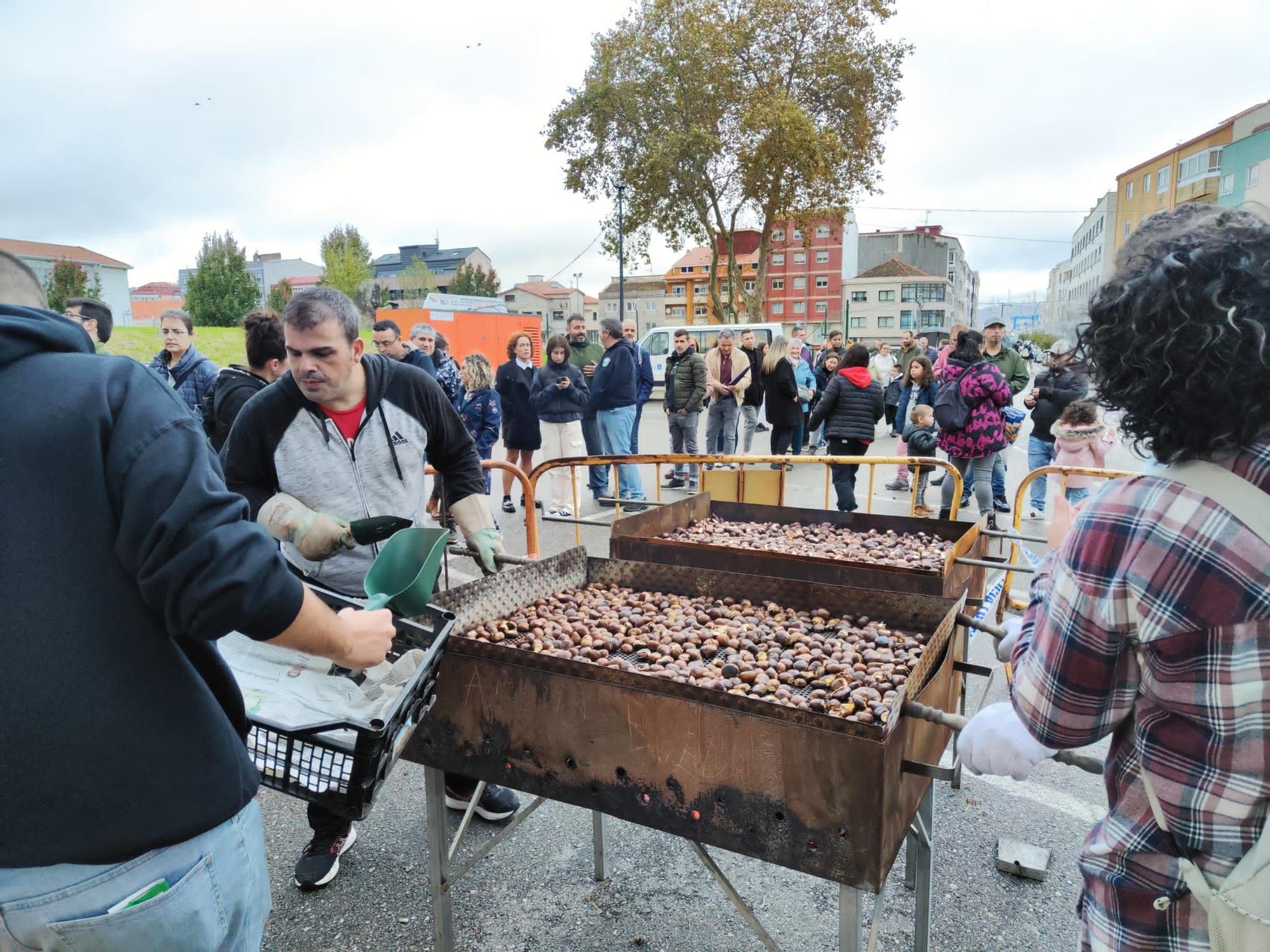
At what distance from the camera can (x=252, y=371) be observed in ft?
13.3

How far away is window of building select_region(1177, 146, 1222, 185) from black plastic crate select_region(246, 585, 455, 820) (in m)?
67.7

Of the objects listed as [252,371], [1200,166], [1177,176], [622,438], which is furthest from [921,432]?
[1177,176]

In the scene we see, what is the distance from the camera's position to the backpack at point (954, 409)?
24.2 ft

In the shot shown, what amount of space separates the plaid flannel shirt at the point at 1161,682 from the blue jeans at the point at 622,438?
7.66 metres

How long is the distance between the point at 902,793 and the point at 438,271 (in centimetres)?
11315

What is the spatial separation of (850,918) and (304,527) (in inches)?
74.9

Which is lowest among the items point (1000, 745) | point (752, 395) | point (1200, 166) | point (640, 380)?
point (1000, 745)

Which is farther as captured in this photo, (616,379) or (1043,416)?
(616,379)

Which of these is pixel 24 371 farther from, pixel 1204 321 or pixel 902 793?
pixel 902 793

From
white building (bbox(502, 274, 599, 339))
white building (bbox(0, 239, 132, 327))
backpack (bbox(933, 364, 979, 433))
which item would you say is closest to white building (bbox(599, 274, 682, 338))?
white building (bbox(502, 274, 599, 339))

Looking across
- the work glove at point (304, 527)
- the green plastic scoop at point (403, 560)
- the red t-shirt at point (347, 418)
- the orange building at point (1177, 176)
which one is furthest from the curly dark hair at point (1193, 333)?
the orange building at point (1177, 176)

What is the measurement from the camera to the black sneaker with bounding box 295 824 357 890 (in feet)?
9.62

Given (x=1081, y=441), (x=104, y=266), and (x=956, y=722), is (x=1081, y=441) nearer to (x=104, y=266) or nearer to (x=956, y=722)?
(x=956, y=722)

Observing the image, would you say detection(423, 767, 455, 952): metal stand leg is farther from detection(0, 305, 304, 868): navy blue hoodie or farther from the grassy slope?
the grassy slope
